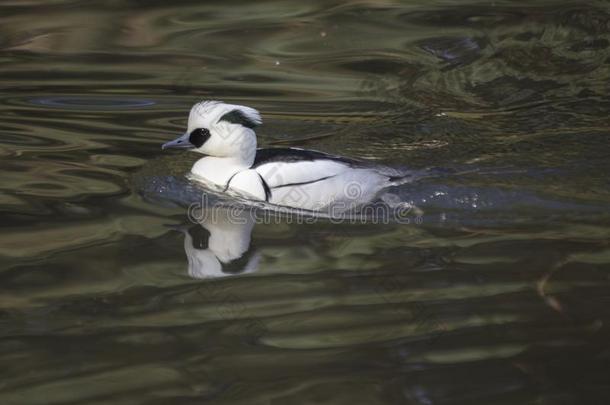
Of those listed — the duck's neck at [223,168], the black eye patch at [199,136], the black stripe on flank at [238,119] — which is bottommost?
the duck's neck at [223,168]

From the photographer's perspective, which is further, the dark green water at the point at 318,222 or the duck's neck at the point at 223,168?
the duck's neck at the point at 223,168

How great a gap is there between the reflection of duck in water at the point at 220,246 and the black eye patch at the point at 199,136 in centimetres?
51

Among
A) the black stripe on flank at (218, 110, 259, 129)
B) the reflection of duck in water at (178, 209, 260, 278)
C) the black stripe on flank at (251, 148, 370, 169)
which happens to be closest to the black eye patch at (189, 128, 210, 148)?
the black stripe on flank at (218, 110, 259, 129)

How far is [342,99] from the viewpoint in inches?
368

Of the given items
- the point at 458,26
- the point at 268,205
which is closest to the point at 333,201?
the point at 268,205

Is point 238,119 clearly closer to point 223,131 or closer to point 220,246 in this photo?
point 223,131

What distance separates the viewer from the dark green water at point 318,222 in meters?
4.67

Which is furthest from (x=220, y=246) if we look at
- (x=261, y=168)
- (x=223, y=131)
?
(x=223, y=131)

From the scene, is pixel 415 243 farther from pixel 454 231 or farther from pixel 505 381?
pixel 505 381

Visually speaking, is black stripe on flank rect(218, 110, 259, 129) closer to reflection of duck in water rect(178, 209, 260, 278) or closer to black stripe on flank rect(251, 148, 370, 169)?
black stripe on flank rect(251, 148, 370, 169)

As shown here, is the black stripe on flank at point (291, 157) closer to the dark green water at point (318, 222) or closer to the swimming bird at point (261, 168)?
the swimming bird at point (261, 168)

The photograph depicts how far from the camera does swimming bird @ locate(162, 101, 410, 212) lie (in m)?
6.93

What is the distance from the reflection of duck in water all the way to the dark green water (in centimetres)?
5

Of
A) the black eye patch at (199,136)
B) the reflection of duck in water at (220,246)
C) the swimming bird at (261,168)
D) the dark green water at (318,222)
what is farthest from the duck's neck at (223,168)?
the dark green water at (318,222)
